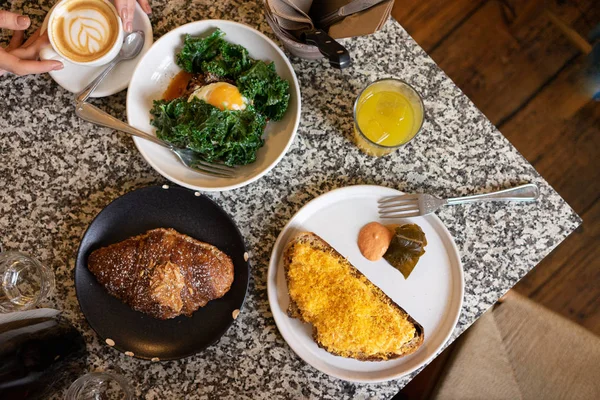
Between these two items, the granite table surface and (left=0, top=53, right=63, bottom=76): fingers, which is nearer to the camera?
(left=0, top=53, right=63, bottom=76): fingers

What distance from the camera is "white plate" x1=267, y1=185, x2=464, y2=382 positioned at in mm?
1711

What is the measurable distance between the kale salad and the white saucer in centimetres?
15

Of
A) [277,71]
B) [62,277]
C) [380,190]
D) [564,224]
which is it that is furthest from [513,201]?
[62,277]

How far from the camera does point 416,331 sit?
5.51 feet

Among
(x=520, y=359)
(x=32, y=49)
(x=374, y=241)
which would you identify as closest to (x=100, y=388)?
(x=374, y=241)

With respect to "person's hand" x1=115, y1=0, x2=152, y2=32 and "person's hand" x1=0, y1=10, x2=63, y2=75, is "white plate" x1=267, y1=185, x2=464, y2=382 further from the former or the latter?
"person's hand" x1=0, y1=10, x2=63, y2=75

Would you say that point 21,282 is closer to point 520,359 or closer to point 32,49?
point 32,49

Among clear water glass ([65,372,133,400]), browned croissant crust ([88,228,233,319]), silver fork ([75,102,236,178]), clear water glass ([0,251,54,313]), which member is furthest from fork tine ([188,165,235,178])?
clear water glass ([65,372,133,400])

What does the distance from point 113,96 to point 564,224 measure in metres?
1.64

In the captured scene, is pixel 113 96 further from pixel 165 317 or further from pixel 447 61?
pixel 447 61

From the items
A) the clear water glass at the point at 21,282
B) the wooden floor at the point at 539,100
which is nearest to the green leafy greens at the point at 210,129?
the clear water glass at the point at 21,282

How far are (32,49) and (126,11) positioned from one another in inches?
13.5

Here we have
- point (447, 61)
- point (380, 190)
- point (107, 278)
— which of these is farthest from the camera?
point (447, 61)

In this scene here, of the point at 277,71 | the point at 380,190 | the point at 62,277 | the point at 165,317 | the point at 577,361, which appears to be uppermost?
the point at 277,71
